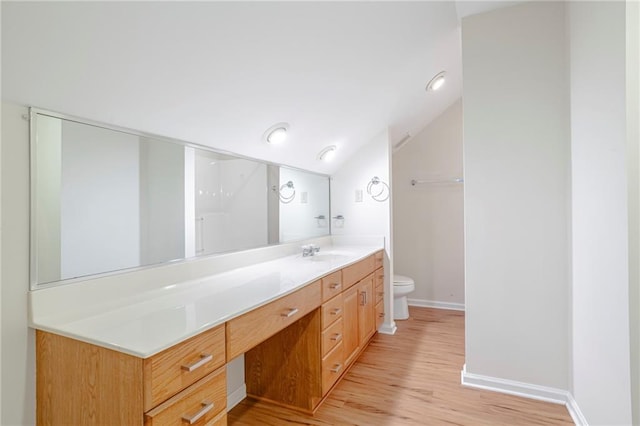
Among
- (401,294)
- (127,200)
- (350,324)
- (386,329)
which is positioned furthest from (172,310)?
(401,294)

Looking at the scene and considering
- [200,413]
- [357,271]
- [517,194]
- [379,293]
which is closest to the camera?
[200,413]

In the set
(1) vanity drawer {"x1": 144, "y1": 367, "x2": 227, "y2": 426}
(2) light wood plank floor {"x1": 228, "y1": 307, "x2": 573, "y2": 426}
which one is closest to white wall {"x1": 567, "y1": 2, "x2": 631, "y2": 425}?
(2) light wood plank floor {"x1": 228, "y1": 307, "x2": 573, "y2": 426}

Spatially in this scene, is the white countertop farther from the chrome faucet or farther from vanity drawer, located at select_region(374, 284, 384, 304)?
Result: vanity drawer, located at select_region(374, 284, 384, 304)

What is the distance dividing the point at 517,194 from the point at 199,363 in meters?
2.00

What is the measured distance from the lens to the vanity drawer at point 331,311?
1.95 m

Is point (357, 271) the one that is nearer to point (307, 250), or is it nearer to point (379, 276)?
point (307, 250)

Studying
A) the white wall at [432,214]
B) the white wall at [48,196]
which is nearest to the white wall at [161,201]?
the white wall at [48,196]

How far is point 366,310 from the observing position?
2.66m

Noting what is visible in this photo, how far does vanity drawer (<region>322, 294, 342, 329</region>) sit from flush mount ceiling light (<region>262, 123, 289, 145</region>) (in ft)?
3.61

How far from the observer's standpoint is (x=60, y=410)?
3.46 feet

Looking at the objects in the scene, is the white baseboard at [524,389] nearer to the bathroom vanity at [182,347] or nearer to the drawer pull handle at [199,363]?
the bathroom vanity at [182,347]

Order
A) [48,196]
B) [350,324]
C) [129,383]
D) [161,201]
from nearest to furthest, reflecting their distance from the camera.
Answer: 1. [129,383]
2. [48,196]
3. [161,201]
4. [350,324]

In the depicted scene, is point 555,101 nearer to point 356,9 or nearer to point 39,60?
point 356,9

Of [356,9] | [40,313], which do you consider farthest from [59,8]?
[356,9]
